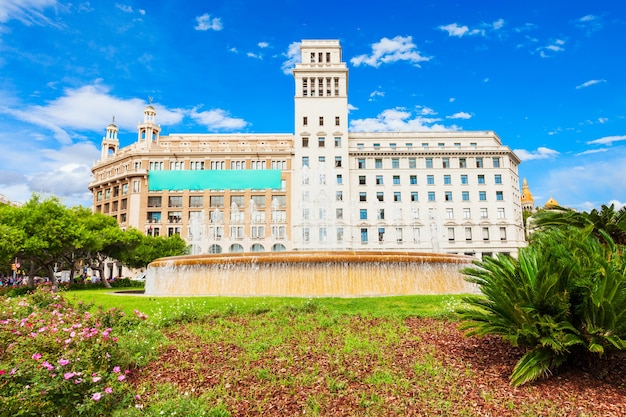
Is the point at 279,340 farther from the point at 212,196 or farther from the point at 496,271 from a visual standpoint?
the point at 212,196

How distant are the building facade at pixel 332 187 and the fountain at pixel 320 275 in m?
42.8

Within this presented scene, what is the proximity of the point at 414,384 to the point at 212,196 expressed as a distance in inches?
2499

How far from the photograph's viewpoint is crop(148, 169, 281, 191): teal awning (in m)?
67.6

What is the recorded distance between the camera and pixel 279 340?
28.9 ft

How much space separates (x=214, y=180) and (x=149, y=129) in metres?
16.5

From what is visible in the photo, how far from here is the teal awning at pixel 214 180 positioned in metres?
67.6

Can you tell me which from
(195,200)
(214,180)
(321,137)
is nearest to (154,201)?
(195,200)

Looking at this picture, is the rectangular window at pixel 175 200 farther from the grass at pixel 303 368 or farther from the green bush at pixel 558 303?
the green bush at pixel 558 303

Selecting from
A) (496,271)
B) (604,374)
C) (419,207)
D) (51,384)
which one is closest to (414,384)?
(496,271)

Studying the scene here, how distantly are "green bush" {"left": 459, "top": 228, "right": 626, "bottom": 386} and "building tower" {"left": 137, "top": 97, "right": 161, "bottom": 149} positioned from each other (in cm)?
7318

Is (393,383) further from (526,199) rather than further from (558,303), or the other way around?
(526,199)

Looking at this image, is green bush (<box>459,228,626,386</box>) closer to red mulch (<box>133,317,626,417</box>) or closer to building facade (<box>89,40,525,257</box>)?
red mulch (<box>133,317,626,417</box>)

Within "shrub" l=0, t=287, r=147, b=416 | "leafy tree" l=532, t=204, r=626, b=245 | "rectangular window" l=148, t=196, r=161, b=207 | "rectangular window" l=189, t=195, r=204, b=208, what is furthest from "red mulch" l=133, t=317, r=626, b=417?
"rectangular window" l=148, t=196, r=161, b=207

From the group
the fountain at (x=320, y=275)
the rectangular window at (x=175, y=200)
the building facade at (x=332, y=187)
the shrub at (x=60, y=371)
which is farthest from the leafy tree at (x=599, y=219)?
the rectangular window at (x=175, y=200)
